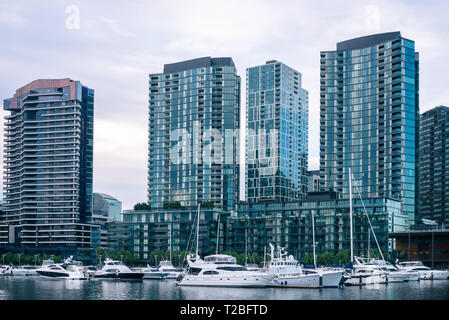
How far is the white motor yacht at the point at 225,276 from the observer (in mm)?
102275

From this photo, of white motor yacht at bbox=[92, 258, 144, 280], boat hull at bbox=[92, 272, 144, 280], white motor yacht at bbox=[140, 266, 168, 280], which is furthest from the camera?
white motor yacht at bbox=[140, 266, 168, 280]

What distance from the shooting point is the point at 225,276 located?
340 ft

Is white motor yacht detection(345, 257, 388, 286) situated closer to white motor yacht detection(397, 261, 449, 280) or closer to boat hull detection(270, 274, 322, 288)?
boat hull detection(270, 274, 322, 288)

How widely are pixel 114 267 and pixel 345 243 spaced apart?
8096 cm

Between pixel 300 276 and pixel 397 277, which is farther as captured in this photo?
pixel 397 277

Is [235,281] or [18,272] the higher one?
[235,281]

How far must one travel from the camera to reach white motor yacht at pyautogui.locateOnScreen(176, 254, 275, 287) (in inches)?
4027

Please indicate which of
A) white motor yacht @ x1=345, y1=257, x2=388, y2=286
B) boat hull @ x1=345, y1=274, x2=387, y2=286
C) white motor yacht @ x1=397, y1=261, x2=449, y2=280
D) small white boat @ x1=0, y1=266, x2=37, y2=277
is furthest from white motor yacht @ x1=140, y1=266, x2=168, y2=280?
boat hull @ x1=345, y1=274, x2=387, y2=286

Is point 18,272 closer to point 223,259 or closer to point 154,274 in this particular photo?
point 154,274

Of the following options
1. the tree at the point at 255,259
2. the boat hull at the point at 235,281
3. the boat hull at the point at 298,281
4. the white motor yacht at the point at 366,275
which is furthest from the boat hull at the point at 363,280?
the tree at the point at 255,259

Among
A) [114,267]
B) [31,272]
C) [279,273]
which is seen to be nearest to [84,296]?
[279,273]

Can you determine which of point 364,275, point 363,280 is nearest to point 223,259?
point 363,280
